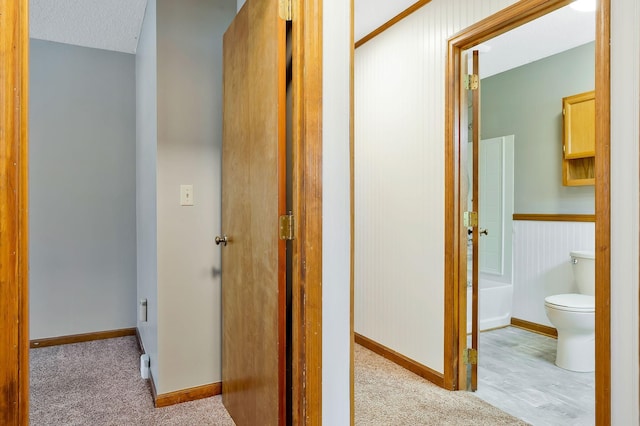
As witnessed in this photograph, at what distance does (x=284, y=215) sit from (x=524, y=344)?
270 cm

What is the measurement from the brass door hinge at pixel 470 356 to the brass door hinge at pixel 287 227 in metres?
1.53

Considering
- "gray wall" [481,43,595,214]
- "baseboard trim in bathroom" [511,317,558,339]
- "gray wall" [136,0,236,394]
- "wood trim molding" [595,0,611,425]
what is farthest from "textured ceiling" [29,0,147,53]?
"baseboard trim in bathroom" [511,317,558,339]

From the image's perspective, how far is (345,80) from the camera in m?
1.38

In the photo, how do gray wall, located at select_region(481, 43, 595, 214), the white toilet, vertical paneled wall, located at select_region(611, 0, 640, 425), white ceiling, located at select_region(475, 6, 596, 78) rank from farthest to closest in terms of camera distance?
gray wall, located at select_region(481, 43, 595, 214)
white ceiling, located at select_region(475, 6, 596, 78)
the white toilet
vertical paneled wall, located at select_region(611, 0, 640, 425)

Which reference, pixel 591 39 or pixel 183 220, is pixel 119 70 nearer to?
pixel 183 220

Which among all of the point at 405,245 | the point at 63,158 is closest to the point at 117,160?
the point at 63,158

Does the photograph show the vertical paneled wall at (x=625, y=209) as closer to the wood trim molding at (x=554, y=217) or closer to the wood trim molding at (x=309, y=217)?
the wood trim molding at (x=309, y=217)

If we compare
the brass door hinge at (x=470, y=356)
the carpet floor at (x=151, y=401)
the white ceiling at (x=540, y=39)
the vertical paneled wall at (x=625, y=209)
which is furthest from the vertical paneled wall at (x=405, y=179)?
the vertical paneled wall at (x=625, y=209)

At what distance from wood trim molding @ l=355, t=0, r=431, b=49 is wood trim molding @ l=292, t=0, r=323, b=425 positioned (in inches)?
61.2

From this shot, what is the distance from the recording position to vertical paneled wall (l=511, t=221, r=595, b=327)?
3.25m

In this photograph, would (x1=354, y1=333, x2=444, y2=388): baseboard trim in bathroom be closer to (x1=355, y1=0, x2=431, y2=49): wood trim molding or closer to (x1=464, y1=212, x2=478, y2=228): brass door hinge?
(x1=464, y1=212, x2=478, y2=228): brass door hinge

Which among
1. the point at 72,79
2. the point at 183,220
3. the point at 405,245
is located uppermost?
the point at 72,79

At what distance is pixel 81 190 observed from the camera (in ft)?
10.3

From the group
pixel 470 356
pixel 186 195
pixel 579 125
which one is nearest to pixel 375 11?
pixel 186 195
